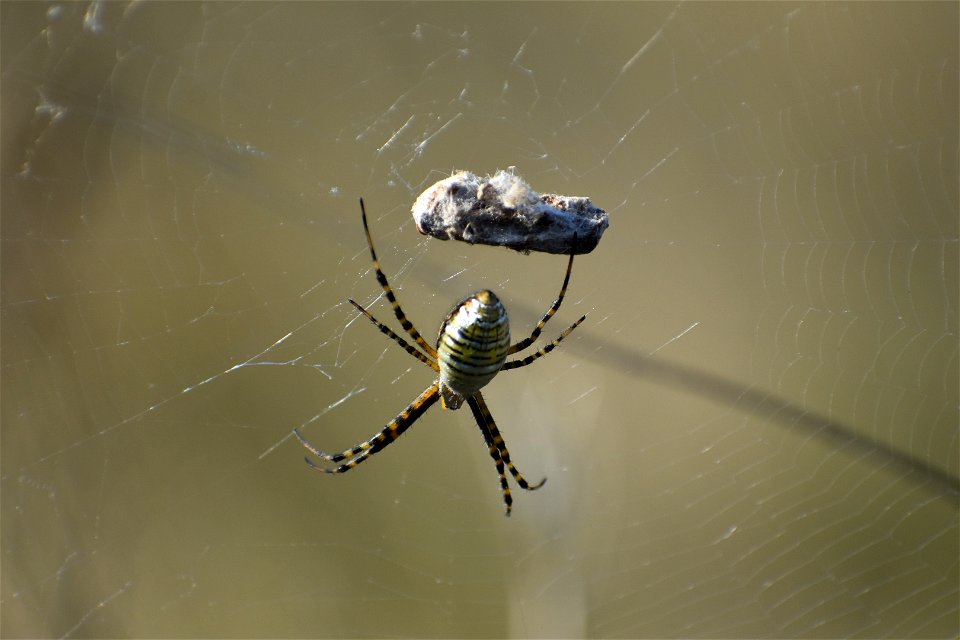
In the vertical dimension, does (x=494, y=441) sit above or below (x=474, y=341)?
above

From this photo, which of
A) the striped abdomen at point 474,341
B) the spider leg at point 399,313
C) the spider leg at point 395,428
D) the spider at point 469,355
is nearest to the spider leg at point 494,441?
the spider at point 469,355

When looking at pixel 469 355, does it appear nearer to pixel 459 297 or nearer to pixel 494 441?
pixel 459 297

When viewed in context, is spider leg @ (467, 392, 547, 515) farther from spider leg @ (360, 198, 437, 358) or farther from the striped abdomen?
the striped abdomen

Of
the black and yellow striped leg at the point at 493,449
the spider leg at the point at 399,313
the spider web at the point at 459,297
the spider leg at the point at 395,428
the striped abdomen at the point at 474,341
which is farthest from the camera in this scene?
Answer: the black and yellow striped leg at the point at 493,449

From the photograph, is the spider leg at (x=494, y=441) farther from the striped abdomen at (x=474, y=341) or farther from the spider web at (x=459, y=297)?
the striped abdomen at (x=474, y=341)

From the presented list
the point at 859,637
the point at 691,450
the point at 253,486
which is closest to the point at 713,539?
the point at 691,450

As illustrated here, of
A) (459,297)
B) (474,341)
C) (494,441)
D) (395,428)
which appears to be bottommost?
(474,341)

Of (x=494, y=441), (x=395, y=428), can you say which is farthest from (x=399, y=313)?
(x=494, y=441)
